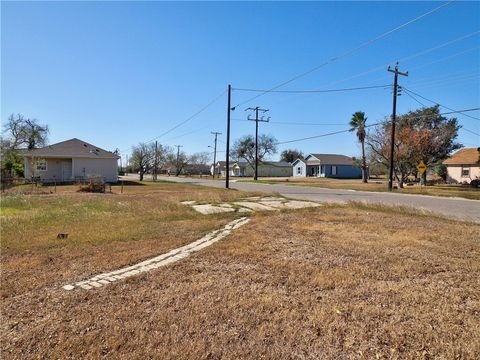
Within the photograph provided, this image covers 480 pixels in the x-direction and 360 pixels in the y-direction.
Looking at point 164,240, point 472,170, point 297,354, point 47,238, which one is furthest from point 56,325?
point 472,170

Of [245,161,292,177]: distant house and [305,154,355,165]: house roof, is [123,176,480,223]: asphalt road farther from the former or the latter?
[245,161,292,177]: distant house

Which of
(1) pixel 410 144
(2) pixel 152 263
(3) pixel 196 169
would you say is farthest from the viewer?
(3) pixel 196 169

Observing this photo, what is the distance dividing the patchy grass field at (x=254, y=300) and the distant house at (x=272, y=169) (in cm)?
7089

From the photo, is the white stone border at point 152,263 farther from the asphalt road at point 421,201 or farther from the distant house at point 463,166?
the distant house at point 463,166

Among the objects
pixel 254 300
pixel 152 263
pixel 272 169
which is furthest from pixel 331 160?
pixel 254 300

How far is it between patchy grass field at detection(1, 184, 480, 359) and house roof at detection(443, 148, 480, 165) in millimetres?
32973

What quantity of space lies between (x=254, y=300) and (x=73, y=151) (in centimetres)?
3340

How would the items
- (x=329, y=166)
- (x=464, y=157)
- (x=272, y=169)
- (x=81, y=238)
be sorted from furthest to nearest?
(x=272, y=169), (x=329, y=166), (x=464, y=157), (x=81, y=238)

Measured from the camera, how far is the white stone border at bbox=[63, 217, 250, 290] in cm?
427

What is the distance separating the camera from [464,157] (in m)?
35.5

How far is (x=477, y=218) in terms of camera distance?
413 inches

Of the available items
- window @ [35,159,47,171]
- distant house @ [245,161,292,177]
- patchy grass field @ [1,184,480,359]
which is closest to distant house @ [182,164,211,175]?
distant house @ [245,161,292,177]

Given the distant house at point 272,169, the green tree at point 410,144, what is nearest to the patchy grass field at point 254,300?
the green tree at point 410,144

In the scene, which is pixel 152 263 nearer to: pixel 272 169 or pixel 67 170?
pixel 67 170
